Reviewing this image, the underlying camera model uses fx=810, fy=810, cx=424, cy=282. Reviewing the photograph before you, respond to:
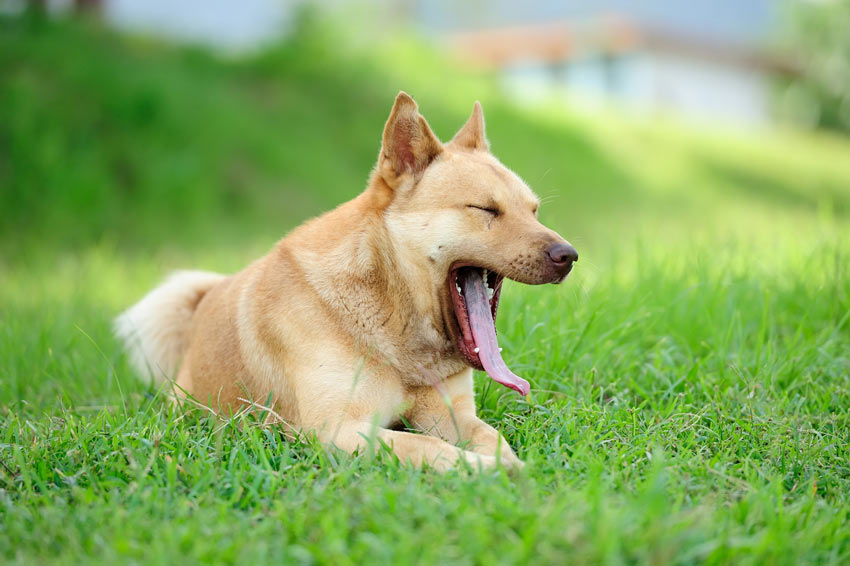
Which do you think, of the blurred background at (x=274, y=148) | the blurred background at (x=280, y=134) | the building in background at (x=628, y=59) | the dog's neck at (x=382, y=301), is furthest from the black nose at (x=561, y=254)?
the building in background at (x=628, y=59)

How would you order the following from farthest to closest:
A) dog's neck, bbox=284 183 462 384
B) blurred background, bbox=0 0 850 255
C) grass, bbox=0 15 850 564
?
blurred background, bbox=0 0 850 255
dog's neck, bbox=284 183 462 384
grass, bbox=0 15 850 564

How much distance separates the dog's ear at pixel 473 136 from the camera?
159 inches

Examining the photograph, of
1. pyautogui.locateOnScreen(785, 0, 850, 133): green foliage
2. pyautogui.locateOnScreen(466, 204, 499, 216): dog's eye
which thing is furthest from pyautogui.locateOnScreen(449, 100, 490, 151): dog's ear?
pyautogui.locateOnScreen(785, 0, 850, 133): green foliage

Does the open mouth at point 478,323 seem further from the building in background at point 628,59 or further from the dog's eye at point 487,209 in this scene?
the building in background at point 628,59

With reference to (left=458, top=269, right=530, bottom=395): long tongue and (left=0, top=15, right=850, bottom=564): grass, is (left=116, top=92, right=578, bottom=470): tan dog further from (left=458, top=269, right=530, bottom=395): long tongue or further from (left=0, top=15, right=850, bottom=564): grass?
(left=0, top=15, right=850, bottom=564): grass

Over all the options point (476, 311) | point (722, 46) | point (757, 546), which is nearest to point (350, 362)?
point (476, 311)

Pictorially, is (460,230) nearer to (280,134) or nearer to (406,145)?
(406,145)

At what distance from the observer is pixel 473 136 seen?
4.07 meters

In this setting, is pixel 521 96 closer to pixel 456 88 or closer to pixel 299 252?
pixel 456 88

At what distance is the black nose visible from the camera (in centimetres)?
328

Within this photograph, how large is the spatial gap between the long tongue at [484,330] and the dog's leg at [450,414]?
0.62ft

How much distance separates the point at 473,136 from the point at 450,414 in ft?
4.81

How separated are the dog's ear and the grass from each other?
39.9 inches

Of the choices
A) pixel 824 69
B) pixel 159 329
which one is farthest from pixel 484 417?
pixel 824 69
